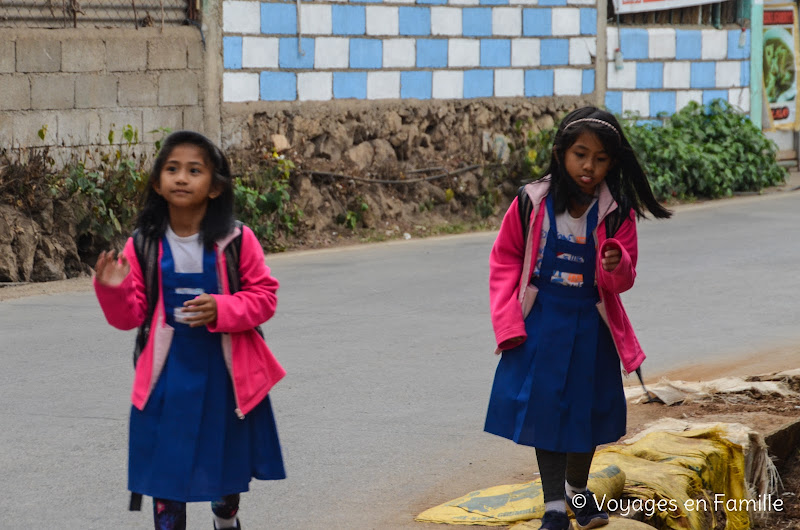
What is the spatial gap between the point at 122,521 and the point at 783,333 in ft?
15.3

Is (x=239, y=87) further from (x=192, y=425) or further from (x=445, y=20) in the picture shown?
(x=192, y=425)

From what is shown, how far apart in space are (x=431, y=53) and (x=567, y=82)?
2254mm

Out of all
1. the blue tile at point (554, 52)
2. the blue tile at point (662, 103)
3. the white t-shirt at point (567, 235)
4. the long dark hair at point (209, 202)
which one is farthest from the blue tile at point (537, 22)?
the long dark hair at point (209, 202)

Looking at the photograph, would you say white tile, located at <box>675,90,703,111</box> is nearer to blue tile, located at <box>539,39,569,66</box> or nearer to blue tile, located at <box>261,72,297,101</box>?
blue tile, located at <box>539,39,569,66</box>

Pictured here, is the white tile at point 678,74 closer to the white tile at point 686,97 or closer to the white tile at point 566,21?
the white tile at point 686,97

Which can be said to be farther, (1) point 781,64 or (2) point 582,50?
(1) point 781,64

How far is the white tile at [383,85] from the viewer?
1251 centimetres

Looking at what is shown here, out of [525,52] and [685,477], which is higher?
[525,52]

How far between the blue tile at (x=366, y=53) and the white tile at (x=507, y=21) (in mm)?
1685

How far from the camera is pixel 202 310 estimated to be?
333 cm

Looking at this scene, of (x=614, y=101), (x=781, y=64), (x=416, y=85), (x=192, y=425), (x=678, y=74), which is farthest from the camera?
(x=781, y=64)

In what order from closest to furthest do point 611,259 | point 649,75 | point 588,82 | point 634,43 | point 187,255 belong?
point 187,255 → point 611,259 → point 588,82 → point 634,43 → point 649,75

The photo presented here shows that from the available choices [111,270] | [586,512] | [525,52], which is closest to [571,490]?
[586,512]

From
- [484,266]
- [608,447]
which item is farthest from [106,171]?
[608,447]
